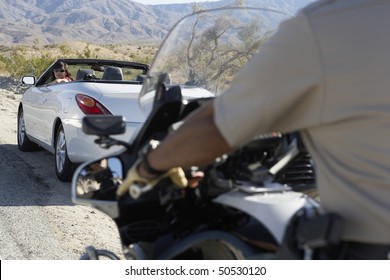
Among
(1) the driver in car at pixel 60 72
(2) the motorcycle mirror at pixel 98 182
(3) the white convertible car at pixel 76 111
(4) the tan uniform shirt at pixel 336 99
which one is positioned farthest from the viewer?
(1) the driver in car at pixel 60 72

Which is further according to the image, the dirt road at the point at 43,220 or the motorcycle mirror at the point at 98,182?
the dirt road at the point at 43,220

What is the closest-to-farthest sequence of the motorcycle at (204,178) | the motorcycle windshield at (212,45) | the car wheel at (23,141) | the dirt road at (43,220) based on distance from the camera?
the motorcycle at (204,178) → the motorcycle windshield at (212,45) → the dirt road at (43,220) → the car wheel at (23,141)

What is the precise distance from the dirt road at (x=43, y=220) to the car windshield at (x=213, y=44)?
231 cm

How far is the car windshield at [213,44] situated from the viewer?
2.79m

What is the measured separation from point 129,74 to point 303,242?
9091 millimetres

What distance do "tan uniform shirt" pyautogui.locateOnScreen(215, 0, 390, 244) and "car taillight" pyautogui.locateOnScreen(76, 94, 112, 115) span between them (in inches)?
191

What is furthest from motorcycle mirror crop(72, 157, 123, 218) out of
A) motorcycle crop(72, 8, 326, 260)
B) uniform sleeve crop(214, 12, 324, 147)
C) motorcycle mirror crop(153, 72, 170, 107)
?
uniform sleeve crop(214, 12, 324, 147)

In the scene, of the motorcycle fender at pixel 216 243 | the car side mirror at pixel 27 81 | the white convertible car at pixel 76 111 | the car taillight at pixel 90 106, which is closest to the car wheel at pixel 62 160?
the white convertible car at pixel 76 111

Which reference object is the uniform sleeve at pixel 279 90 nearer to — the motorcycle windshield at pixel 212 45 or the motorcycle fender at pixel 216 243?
the motorcycle fender at pixel 216 243

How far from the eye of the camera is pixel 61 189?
6.64 metres

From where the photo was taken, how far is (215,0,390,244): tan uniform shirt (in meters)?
1.56

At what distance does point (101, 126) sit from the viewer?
2402mm

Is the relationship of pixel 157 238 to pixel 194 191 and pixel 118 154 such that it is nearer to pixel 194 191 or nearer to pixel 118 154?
pixel 194 191
